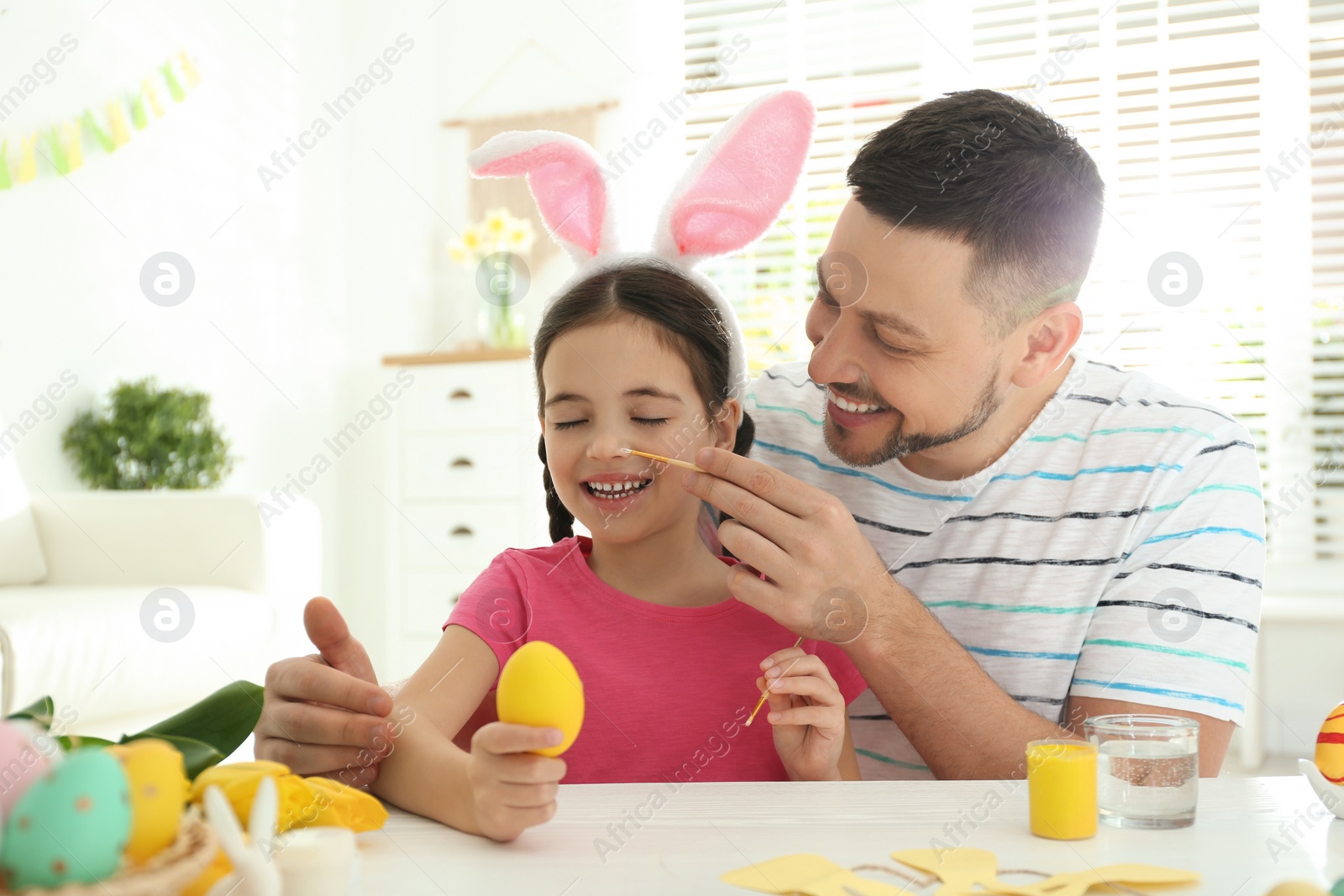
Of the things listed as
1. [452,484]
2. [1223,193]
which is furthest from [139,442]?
[1223,193]

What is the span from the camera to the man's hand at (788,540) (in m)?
1.06

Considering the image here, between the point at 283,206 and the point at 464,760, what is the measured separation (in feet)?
12.7

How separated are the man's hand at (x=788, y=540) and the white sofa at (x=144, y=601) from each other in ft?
5.14

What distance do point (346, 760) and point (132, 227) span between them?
3124mm

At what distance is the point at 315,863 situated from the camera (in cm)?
63

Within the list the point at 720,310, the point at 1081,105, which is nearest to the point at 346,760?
the point at 720,310

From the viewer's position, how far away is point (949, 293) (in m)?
1.34

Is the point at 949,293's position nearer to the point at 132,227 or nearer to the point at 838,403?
the point at 838,403

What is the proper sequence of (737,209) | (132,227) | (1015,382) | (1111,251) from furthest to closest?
(1111,251) < (132,227) < (1015,382) < (737,209)

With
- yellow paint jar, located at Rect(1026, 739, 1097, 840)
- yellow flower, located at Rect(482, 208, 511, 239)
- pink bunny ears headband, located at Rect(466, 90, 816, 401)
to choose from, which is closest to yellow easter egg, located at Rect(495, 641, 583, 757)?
yellow paint jar, located at Rect(1026, 739, 1097, 840)

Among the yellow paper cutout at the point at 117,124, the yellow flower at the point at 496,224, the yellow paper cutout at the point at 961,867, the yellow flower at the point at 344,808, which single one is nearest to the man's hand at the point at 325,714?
the yellow flower at the point at 344,808

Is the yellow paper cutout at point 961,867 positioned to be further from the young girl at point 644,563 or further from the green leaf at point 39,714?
the green leaf at point 39,714

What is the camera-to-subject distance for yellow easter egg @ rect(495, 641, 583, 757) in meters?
0.68

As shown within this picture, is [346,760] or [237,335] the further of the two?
[237,335]
